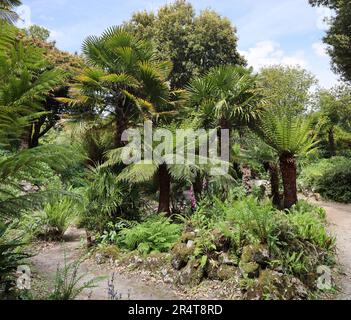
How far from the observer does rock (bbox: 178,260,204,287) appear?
422 centimetres


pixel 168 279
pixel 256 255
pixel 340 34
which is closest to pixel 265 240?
pixel 256 255

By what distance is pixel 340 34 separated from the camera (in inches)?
440

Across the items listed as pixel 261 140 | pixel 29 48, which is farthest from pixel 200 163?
pixel 29 48

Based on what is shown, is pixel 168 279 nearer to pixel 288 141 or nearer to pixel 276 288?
pixel 276 288

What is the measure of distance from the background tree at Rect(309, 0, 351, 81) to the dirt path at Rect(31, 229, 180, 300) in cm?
968

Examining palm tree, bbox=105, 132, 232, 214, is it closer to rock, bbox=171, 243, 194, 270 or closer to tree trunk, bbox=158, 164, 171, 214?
tree trunk, bbox=158, 164, 171, 214

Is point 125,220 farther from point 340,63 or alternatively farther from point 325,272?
point 340,63

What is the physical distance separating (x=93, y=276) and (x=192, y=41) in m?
15.2

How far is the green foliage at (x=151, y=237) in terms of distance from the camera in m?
5.03

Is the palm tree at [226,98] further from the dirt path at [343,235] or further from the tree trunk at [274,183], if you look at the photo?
the dirt path at [343,235]

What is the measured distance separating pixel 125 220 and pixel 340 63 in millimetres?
9661

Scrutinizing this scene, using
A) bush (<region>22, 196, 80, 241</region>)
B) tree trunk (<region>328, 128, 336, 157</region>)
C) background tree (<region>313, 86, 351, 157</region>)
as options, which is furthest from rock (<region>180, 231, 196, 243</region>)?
tree trunk (<region>328, 128, 336, 157</region>)
